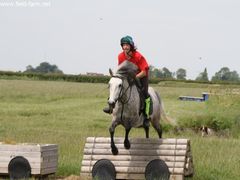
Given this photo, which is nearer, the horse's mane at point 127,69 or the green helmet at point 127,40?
the horse's mane at point 127,69

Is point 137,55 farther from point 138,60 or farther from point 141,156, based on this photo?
point 141,156

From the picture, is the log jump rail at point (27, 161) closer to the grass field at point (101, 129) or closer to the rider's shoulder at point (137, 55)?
the grass field at point (101, 129)

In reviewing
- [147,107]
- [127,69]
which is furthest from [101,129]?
[127,69]

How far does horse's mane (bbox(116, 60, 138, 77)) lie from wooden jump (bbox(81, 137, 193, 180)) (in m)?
1.46

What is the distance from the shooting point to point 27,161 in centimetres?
1164

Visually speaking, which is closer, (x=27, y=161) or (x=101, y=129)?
(x=27, y=161)

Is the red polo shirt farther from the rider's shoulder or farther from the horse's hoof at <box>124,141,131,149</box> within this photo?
the horse's hoof at <box>124,141,131,149</box>

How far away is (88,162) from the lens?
12.0 m

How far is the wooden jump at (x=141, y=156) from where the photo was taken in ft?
37.4

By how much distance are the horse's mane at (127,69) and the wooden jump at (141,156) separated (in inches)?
57.6

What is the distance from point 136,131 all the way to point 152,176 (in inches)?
478

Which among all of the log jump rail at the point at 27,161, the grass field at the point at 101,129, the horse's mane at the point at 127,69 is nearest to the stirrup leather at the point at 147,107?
the horse's mane at the point at 127,69

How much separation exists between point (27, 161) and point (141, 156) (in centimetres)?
218

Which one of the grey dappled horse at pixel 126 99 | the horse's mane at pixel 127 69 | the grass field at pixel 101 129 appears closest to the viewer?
the grey dappled horse at pixel 126 99
